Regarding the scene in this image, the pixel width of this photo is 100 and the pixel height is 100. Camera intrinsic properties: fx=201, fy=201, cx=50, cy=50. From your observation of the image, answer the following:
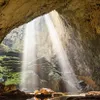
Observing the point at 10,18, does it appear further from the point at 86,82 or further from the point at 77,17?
the point at 86,82

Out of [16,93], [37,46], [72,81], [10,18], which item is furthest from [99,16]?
[37,46]

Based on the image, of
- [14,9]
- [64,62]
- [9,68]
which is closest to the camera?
[14,9]

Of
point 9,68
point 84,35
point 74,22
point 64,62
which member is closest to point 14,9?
point 74,22

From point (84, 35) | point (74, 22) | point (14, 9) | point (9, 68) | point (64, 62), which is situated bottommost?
point (64, 62)

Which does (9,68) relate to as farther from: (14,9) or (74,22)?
(14,9)

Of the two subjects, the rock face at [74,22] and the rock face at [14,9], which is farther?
the rock face at [74,22]

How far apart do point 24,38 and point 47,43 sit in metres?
7.42

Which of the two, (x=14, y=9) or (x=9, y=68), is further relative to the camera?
(x=9, y=68)

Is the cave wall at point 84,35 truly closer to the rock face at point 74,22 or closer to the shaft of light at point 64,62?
the rock face at point 74,22

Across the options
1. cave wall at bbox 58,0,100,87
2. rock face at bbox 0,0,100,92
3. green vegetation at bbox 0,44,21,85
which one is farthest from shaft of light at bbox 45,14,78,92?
green vegetation at bbox 0,44,21,85

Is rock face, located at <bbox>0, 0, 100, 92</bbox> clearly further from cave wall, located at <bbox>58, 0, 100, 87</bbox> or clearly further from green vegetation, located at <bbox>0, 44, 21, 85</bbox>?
green vegetation, located at <bbox>0, 44, 21, 85</bbox>

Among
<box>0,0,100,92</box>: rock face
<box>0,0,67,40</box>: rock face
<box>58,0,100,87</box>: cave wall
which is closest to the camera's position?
<box>0,0,67,40</box>: rock face

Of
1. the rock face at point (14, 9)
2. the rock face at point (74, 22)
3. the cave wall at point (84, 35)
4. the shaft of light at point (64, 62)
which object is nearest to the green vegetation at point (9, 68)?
the shaft of light at point (64, 62)

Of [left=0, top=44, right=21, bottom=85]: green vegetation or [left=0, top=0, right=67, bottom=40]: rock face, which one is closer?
[left=0, top=0, right=67, bottom=40]: rock face
